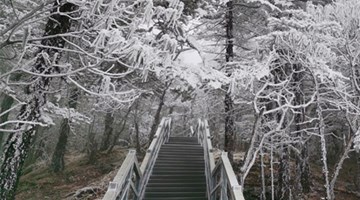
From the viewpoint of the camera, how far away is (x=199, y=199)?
8.67m

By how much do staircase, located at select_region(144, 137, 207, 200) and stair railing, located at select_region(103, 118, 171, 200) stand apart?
0.29 metres

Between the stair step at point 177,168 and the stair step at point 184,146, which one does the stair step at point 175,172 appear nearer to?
the stair step at point 177,168

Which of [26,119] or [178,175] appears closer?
[26,119]

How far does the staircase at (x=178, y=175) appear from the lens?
29.2 ft

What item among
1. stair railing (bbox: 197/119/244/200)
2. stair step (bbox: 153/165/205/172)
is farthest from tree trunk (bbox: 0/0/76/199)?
stair step (bbox: 153/165/205/172)

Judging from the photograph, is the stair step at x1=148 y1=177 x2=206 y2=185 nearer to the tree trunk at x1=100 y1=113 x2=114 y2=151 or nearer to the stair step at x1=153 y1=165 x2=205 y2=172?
the stair step at x1=153 y1=165 x2=205 y2=172

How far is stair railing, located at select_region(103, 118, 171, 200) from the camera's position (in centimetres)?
491

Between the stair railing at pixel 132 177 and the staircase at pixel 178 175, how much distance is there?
0.29 m

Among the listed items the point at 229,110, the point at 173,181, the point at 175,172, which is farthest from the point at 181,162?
the point at 229,110

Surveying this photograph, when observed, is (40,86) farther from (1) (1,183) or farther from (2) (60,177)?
(2) (60,177)

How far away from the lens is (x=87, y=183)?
15250 mm

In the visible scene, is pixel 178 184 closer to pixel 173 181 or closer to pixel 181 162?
pixel 173 181

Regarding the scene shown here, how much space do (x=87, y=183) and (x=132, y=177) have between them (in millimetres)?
8097

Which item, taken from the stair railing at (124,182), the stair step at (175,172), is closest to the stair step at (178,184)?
the stair step at (175,172)
